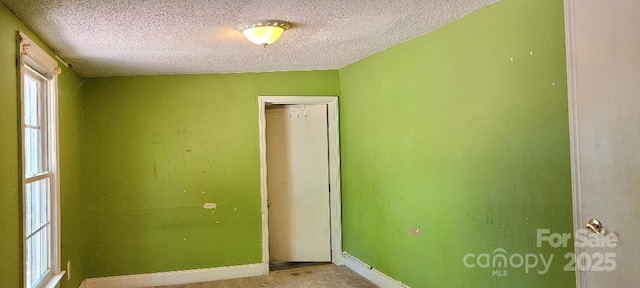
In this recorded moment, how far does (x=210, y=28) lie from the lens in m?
2.89

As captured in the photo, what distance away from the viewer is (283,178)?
5012 mm

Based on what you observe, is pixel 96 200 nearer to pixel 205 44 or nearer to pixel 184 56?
pixel 184 56

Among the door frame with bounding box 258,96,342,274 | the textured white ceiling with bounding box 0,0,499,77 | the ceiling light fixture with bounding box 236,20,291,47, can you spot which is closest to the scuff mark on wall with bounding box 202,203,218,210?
the door frame with bounding box 258,96,342,274

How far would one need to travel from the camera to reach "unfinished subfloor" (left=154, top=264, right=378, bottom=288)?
4352mm

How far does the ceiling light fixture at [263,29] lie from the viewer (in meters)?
2.76

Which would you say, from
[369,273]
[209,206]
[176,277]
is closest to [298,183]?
[209,206]

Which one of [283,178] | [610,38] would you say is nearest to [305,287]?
[283,178]

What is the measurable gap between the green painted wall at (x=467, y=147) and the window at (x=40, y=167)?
2.59 m

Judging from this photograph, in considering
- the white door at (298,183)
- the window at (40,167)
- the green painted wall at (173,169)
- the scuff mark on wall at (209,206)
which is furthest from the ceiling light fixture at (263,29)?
the scuff mark on wall at (209,206)

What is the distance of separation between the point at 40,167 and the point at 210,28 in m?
1.53

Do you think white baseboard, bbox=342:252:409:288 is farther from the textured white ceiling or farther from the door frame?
the textured white ceiling

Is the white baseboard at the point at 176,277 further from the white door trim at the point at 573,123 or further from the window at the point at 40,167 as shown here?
the white door trim at the point at 573,123

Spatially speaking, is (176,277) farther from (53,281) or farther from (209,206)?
(53,281)

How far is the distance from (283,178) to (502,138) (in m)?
2.85
